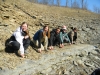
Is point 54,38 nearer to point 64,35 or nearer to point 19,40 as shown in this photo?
point 64,35

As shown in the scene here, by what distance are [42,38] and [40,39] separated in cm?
11

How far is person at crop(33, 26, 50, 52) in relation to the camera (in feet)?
26.8

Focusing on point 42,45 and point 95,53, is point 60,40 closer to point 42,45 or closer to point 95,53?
point 42,45

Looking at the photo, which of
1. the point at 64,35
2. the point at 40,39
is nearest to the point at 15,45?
the point at 40,39

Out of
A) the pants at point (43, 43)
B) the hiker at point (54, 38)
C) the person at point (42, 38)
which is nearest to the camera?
the person at point (42, 38)

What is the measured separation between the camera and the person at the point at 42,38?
8.18 m

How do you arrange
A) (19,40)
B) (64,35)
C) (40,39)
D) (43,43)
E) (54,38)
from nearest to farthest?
(19,40) → (40,39) → (43,43) → (54,38) → (64,35)

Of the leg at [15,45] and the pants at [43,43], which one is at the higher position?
the leg at [15,45]

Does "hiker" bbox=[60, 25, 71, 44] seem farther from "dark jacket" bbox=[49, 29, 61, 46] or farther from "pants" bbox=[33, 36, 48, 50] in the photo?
"pants" bbox=[33, 36, 48, 50]

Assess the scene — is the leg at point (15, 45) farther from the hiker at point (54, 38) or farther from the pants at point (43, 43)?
the hiker at point (54, 38)

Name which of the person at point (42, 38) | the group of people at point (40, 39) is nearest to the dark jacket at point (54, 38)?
the group of people at point (40, 39)

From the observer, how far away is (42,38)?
8.27 meters

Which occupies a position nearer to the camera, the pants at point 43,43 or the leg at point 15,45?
the leg at point 15,45

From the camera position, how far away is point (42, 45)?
8.59 meters
